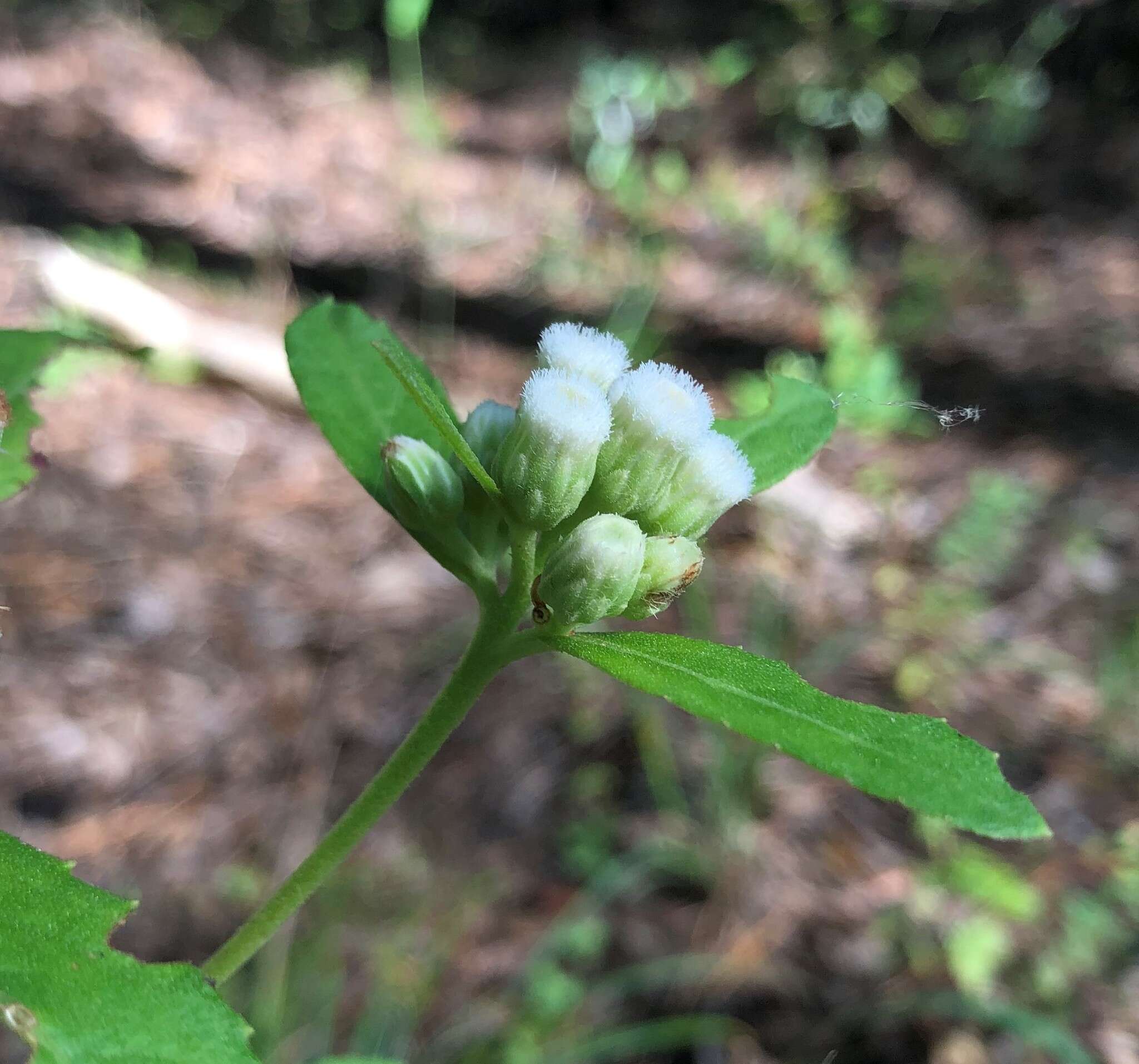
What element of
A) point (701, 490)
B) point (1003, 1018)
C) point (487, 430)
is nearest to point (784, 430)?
point (701, 490)

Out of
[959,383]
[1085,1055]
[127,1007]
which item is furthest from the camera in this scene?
[959,383]

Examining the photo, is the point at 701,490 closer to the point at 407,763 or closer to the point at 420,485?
the point at 420,485

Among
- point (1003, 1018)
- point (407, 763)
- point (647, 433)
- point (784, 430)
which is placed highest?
point (647, 433)

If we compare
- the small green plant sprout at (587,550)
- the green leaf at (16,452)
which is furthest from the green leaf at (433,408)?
the green leaf at (16,452)

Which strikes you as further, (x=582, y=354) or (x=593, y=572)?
(x=582, y=354)

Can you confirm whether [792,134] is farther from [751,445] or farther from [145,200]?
[751,445]

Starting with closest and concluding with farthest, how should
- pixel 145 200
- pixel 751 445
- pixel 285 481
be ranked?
pixel 751 445 → pixel 285 481 → pixel 145 200

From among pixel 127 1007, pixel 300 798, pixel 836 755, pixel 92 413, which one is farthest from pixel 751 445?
pixel 92 413
